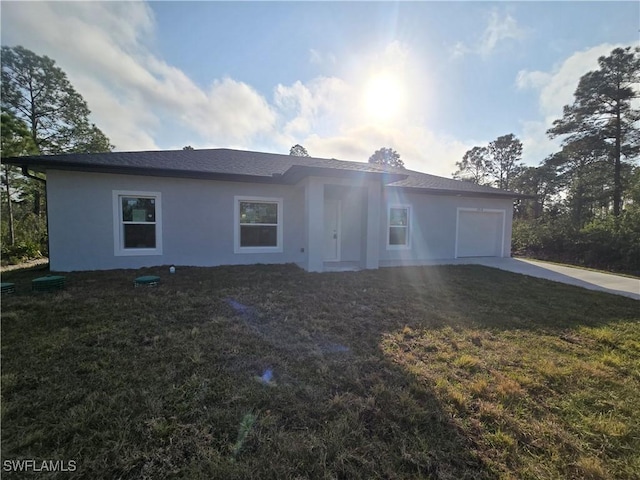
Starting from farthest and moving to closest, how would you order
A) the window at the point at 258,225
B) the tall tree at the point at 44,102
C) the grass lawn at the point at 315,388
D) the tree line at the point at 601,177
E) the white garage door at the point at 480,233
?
the tall tree at the point at 44,102
the tree line at the point at 601,177
the white garage door at the point at 480,233
the window at the point at 258,225
the grass lawn at the point at 315,388

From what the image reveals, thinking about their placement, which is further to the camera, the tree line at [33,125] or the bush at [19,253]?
the tree line at [33,125]

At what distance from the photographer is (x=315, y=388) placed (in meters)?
2.50

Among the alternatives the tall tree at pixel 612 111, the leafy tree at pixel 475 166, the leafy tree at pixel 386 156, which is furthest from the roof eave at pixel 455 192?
the leafy tree at pixel 386 156

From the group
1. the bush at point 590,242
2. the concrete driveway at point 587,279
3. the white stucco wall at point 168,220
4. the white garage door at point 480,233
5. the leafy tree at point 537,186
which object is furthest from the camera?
the leafy tree at point 537,186

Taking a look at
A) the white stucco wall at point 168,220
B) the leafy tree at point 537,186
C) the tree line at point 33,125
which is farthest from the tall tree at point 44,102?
the leafy tree at point 537,186

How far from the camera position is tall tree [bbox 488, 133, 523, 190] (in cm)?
3047

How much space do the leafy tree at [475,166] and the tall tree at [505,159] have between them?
64cm

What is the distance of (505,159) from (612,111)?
16.9 m

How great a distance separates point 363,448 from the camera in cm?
186

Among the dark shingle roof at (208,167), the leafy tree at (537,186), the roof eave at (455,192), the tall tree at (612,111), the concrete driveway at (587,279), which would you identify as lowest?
the concrete driveway at (587,279)

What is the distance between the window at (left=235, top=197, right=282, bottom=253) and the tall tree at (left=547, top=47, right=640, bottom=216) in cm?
1885

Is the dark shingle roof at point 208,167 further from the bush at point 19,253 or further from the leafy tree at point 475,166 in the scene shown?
the leafy tree at point 475,166

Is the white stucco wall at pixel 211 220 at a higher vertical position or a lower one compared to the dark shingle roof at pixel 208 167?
lower

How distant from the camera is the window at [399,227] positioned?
32.6ft
